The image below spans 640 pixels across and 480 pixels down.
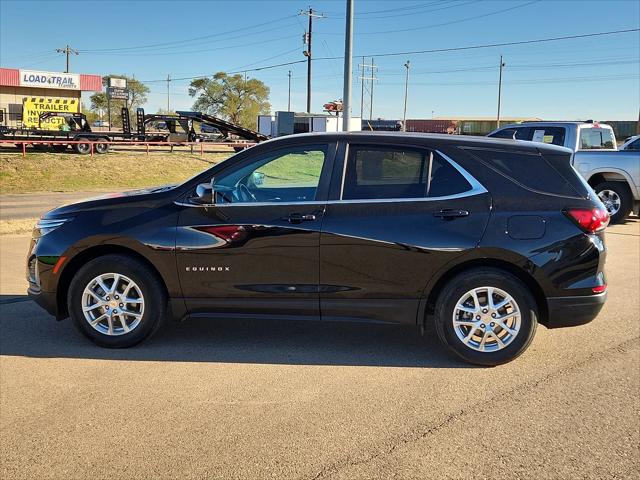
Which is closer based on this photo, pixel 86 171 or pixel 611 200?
pixel 611 200

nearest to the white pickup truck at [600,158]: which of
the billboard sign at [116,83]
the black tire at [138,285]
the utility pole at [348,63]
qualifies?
the utility pole at [348,63]

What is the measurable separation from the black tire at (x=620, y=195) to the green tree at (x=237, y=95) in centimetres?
7619

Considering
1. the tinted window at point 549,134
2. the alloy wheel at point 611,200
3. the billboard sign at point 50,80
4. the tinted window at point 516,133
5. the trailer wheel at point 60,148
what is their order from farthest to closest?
1. the billboard sign at point 50,80
2. the trailer wheel at point 60,148
3. the tinted window at point 516,133
4. the tinted window at point 549,134
5. the alloy wheel at point 611,200

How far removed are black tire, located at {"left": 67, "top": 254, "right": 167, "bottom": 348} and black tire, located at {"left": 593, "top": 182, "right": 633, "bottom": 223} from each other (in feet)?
32.8

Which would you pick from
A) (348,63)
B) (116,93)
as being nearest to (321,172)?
(348,63)

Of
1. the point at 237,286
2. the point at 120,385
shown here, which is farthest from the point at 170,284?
the point at 120,385

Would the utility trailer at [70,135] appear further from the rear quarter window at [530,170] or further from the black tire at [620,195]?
the rear quarter window at [530,170]

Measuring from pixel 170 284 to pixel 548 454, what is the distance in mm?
2921

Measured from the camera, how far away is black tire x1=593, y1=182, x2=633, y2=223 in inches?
465

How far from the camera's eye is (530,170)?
4492mm

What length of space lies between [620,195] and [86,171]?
64.8ft

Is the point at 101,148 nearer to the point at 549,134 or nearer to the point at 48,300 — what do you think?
the point at 549,134

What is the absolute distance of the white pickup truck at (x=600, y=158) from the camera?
38.1 ft

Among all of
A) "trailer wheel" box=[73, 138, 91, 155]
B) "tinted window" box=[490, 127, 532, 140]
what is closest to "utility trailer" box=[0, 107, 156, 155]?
"trailer wheel" box=[73, 138, 91, 155]
